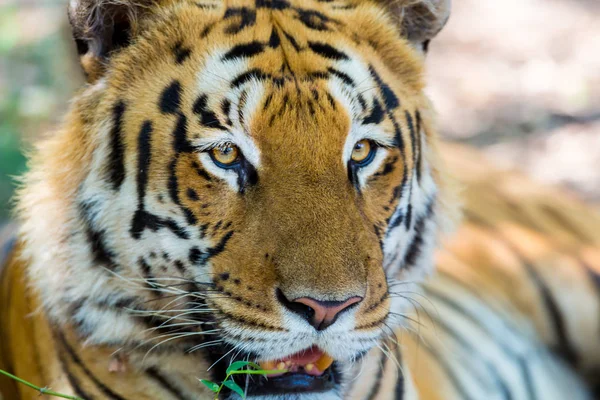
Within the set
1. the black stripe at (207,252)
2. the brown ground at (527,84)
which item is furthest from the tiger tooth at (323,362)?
the brown ground at (527,84)

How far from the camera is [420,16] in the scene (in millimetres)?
2250

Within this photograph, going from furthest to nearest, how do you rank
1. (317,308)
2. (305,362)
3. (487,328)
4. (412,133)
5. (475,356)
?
1. (487,328)
2. (475,356)
3. (412,133)
4. (305,362)
5. (317,308)

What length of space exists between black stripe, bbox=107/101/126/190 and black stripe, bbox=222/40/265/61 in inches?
10.1

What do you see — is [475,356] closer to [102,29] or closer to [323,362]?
[323,362]

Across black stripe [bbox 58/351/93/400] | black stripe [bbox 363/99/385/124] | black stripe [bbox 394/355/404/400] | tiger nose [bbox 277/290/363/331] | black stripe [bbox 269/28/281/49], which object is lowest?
black stripe [bbox 394/355/404/400]

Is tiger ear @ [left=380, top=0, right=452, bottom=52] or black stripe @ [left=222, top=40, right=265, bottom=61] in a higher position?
tiger ear @ [left=380, top=0, right=452, bottom=52]

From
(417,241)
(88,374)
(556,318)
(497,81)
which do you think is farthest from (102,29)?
(497,81)

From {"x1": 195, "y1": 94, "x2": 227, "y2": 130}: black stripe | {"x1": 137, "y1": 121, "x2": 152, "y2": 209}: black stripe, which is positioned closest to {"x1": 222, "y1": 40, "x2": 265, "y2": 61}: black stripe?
{"x1": 195, "y1": 94, "x2": 227, "y2": 130}: black stripe

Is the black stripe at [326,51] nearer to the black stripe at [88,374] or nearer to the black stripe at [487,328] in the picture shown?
the black stripe at [88,374]

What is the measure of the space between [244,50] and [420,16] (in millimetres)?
577

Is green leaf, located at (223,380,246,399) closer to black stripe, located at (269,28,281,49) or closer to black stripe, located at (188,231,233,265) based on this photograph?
black stripe, located at (188,231,233,265)

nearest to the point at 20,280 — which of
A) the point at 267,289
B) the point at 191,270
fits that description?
the point at 191,270

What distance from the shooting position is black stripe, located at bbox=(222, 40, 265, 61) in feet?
6.16

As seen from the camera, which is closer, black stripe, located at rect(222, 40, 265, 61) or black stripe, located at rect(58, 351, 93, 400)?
black stripe, located at rect(222, 40, 265, 61)
